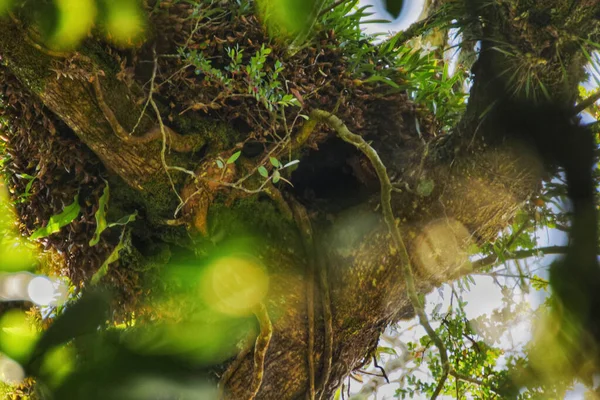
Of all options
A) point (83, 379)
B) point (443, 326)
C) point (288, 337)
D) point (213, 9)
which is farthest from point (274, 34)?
point (443, 326)

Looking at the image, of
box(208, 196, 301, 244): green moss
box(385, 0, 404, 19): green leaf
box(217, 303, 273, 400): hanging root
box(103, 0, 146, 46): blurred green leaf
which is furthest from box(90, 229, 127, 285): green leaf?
box(385, 0, 404, 19): green leaf

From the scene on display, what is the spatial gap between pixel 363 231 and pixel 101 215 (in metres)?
0.72

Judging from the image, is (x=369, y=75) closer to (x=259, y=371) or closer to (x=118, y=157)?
(x=118, y=157)

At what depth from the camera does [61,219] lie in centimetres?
147

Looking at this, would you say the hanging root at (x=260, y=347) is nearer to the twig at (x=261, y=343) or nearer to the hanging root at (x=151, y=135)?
the twig at (x=261, y=343)

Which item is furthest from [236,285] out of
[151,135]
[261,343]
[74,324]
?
[74,324]

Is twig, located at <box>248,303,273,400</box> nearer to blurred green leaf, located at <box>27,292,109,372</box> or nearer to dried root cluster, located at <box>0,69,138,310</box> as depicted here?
dried root cluster, located at <box>0,69,138,310</box>

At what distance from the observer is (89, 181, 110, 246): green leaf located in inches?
56.2

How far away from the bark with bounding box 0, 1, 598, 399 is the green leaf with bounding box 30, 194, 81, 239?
16cm

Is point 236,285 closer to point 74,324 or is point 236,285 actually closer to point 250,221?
point 250,221

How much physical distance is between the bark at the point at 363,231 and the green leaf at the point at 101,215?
0.27 ft

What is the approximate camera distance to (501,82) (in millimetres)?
1396

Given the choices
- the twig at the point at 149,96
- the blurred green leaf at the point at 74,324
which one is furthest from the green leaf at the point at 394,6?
the twig at the point at 149,96

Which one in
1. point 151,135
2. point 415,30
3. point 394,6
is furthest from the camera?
point 415,30
